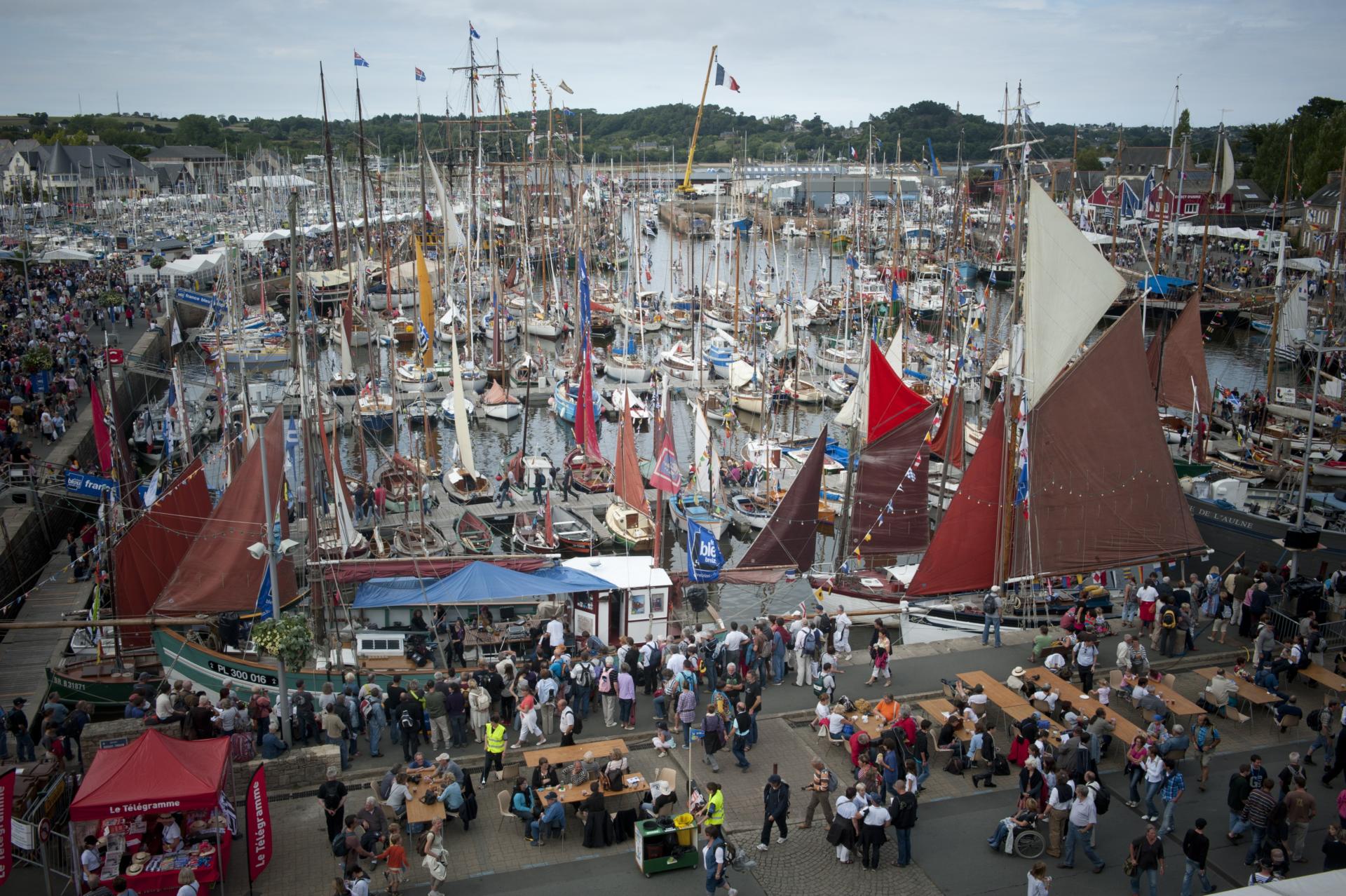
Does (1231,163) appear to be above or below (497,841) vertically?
above

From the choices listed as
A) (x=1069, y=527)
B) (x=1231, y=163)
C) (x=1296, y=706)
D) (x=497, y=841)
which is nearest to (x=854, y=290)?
(x=1231, y=163)

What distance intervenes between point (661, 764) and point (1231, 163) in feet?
213

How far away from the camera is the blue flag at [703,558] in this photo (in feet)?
78.2

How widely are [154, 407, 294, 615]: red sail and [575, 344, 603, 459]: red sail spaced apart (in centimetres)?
1247

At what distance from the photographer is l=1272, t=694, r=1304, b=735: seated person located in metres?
17.1

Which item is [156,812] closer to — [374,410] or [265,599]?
[265,599]

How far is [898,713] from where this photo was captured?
16.6 m

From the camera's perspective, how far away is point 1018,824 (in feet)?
46.2

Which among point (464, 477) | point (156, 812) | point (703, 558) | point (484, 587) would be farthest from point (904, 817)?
point (464, 477)

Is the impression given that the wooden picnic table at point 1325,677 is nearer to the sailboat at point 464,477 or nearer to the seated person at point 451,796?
the seated person at point 451,796

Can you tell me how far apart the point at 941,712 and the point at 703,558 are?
8.37 m

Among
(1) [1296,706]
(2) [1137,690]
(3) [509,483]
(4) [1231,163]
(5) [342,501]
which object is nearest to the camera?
(2) [1137,690]

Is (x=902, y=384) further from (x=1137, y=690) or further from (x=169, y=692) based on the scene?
(x=169, y=692)

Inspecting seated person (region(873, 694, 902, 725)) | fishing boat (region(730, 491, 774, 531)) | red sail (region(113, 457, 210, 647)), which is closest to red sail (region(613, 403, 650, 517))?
fishing boat (region(730, 491, 774, 531))
